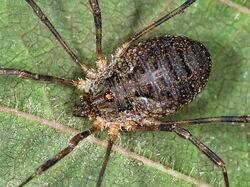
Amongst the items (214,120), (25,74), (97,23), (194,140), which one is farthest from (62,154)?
(214,120)

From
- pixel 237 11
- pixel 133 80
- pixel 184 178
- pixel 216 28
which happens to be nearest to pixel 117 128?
pixel 133 80

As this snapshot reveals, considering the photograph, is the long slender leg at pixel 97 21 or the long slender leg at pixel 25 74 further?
the long slender leg at pixel 97 21

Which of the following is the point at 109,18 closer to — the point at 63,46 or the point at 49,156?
the point at 63,46

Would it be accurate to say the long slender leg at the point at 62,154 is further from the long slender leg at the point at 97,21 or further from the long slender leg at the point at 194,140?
the long slender leg at the point at 97,21

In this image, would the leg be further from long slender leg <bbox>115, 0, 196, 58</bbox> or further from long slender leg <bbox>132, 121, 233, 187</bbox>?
long slender leg <bbox>132, 121, 233, 187</bbox>

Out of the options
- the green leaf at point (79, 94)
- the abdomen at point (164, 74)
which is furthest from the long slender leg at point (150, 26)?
the abdomen at point (164, 74)

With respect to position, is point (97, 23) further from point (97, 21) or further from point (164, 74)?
point (164, 74)

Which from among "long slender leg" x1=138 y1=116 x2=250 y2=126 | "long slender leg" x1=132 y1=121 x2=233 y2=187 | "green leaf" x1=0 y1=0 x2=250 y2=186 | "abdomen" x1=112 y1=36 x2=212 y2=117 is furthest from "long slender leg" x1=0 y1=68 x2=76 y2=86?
"long slender leg" x1=138 y1=116 x2=250 y2=126
